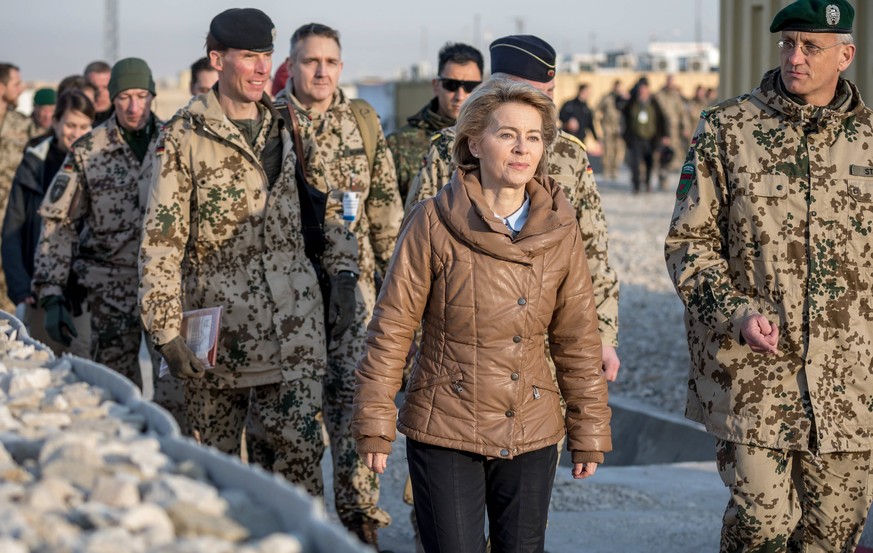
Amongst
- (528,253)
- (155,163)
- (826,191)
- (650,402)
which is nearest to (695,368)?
(826,191)

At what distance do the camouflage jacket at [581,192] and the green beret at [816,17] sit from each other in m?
1.09

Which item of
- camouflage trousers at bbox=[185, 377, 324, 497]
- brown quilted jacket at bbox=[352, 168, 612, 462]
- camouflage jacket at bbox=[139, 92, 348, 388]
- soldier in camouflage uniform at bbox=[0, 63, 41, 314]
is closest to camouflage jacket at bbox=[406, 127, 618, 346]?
camouflage jacket at bbox=[139, 92, 348, 388]

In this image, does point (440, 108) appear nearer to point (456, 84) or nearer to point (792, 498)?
point (456, 84)

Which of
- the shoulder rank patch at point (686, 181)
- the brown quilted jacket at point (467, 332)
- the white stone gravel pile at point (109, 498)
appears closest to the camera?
the white stone gravel pile at point (109, 498)

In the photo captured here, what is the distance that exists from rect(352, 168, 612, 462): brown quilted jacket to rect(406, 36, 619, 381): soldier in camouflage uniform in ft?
4.30

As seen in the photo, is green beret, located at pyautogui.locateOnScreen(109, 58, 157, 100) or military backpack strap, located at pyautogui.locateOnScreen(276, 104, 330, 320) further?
green beret, located at pyautogui.locateOnScreen(109, 58, 157, 100)

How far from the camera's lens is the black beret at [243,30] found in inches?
226

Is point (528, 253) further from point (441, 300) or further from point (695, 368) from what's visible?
point (695, 368)

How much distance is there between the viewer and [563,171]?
5.68m

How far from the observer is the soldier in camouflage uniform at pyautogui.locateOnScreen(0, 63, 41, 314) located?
33.7 ft

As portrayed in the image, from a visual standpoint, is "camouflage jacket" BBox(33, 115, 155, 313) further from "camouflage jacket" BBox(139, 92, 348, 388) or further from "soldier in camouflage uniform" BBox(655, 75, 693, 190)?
"soldier in camouflage uniform" BBox(655, 75, 693, 190)

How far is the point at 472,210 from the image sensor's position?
427 centimetres

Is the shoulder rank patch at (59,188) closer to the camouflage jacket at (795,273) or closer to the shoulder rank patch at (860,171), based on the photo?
the camouflage jacket at (795,273)

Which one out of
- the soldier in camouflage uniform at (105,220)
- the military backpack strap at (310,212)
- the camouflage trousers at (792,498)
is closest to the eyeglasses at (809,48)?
the camouflage trousers at (792,498)
